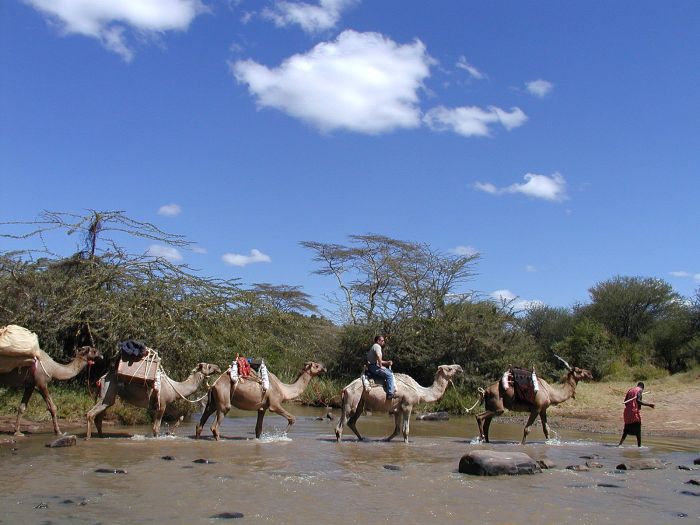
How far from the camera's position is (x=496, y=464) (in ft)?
33.8

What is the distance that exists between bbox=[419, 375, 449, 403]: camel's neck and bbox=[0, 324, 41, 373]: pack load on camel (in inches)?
309

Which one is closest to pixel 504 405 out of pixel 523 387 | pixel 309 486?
pixel 523 387

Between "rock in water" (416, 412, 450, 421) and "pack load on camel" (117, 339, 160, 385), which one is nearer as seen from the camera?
"pack load on camel" (117, 339, 160, 385)

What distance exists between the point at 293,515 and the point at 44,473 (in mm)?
3880

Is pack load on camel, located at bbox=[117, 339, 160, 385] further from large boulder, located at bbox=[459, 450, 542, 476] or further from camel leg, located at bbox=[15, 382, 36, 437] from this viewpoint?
large boulder, located at bbox=[459, 450, 542, 476]

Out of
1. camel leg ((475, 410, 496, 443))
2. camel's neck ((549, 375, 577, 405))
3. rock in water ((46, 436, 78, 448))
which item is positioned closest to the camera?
rock in water ((46, 436, 78, 448))

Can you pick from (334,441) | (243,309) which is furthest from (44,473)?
(243,309)

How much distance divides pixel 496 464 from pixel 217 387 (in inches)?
234

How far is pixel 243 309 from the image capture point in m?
18.7

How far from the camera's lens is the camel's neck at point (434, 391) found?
50.5 ft

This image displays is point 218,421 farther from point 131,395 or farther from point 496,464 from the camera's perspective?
point 496,464

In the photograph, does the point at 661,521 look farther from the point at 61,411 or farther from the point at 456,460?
the point at 61,411

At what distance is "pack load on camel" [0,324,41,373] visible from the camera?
12.7 metres

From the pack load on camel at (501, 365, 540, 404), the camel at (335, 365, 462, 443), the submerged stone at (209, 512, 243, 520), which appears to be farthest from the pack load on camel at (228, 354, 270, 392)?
the submerged stone at (209, 512, 243, 520)
